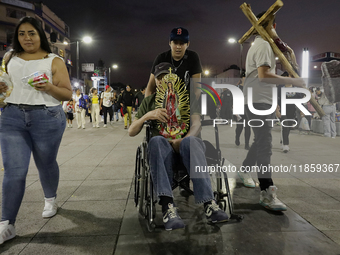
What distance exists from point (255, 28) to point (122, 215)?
117 inches

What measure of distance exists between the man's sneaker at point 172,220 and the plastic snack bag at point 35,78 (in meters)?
1.71

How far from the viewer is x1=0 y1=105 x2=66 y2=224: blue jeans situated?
2.38 m

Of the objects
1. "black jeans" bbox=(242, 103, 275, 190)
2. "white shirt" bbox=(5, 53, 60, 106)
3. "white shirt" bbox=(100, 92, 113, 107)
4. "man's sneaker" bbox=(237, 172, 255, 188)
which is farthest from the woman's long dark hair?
"white shirt" bbox=(100, 92, 113, 107)

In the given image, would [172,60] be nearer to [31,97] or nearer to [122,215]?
[31,97]

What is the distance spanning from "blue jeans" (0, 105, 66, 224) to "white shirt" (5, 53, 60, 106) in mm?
81

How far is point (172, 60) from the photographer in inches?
119

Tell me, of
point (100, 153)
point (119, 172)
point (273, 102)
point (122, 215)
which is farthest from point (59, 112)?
point (100, 153)

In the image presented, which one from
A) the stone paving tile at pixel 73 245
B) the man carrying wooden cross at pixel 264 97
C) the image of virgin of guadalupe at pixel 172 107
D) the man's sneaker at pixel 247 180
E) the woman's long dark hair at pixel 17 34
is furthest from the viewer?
the man's sneaker at pixel 247 180

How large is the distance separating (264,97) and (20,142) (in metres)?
2.87

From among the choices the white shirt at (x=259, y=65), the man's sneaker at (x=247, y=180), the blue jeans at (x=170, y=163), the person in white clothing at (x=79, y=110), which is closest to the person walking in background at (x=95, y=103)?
the person in white clothing at (x=79, y=110)

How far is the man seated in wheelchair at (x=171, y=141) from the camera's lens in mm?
2346

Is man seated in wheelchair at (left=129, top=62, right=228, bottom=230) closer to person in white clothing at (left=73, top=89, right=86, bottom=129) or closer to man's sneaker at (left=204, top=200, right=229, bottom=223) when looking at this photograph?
man's sneaker at (left=204, top=200, right=229, bottom=223)

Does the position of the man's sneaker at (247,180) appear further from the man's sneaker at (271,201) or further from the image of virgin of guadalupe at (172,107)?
the image of virgin of guadalupe at (172,107)

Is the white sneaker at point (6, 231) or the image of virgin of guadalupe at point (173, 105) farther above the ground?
the image of virgin of guadalupe at point (173, 105)
